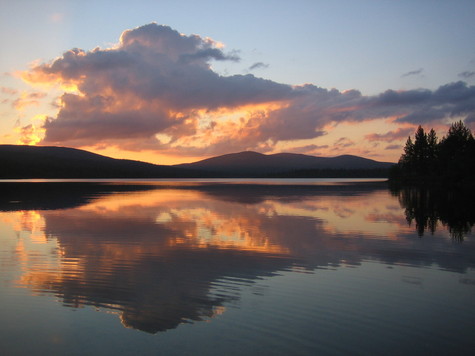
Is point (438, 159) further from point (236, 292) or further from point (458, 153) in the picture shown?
point (236, 292)

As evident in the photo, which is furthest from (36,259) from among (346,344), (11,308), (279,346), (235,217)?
(235,217)

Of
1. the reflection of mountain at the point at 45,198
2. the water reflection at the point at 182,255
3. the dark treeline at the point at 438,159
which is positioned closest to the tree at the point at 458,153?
the dark treeline at the point at 438,159

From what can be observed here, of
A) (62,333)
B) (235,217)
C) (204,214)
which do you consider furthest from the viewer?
(204,214)

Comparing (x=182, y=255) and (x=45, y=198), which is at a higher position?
(x=45, y=198)

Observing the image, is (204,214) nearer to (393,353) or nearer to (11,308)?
(11,308)

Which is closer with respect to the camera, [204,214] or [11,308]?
[11,308]

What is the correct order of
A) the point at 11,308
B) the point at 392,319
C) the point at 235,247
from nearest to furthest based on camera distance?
1. the point at 392,319
2. the point at 11,308
3. the point at 235,247

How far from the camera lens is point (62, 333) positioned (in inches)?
381

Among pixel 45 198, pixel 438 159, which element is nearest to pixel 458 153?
pixel 438 159

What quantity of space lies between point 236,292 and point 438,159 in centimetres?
10204

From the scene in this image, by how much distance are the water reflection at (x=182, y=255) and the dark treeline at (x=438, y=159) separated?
59743 mm

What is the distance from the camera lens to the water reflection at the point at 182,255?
1223cm

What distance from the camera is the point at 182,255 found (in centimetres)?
1869

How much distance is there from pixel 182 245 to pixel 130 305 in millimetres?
9721
